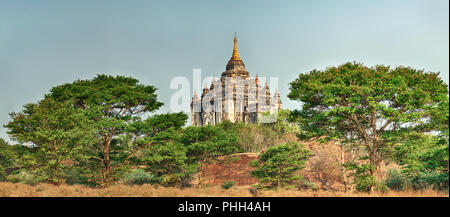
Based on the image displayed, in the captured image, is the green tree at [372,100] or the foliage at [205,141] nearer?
the green tree at [372,100]

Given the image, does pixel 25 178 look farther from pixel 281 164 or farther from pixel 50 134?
pixel 281 164

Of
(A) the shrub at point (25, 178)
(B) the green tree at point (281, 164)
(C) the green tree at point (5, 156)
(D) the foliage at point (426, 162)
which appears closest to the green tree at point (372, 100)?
(D) the foliage at point (426, 162)

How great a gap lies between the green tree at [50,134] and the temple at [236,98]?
4663 centimetres

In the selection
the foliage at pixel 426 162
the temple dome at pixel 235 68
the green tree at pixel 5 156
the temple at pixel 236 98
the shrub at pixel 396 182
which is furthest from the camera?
the temple dome at pixel 235 68

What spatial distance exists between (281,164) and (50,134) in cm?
1518

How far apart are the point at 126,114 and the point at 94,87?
2879 mm

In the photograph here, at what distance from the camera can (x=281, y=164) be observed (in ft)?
79.4

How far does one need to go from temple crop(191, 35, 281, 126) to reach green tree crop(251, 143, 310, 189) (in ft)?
134

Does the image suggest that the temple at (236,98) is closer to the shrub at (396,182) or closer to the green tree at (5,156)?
the green tree at (5,156)

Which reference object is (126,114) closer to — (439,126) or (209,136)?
(209,136)

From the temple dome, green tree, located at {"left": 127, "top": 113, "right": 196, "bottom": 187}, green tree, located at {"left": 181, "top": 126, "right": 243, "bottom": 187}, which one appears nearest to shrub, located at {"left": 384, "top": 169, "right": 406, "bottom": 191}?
green tree, located at {"left": 181, "top": 126, "right": 243, "bottom": 187}

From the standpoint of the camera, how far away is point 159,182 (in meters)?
23.4

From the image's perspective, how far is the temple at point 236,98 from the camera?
68812 millimetres

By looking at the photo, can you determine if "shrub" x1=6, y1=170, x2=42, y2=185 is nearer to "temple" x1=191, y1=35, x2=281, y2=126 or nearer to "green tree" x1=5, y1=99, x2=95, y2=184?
"green tree" x1=5, y1=99, x2=95, y2=184
